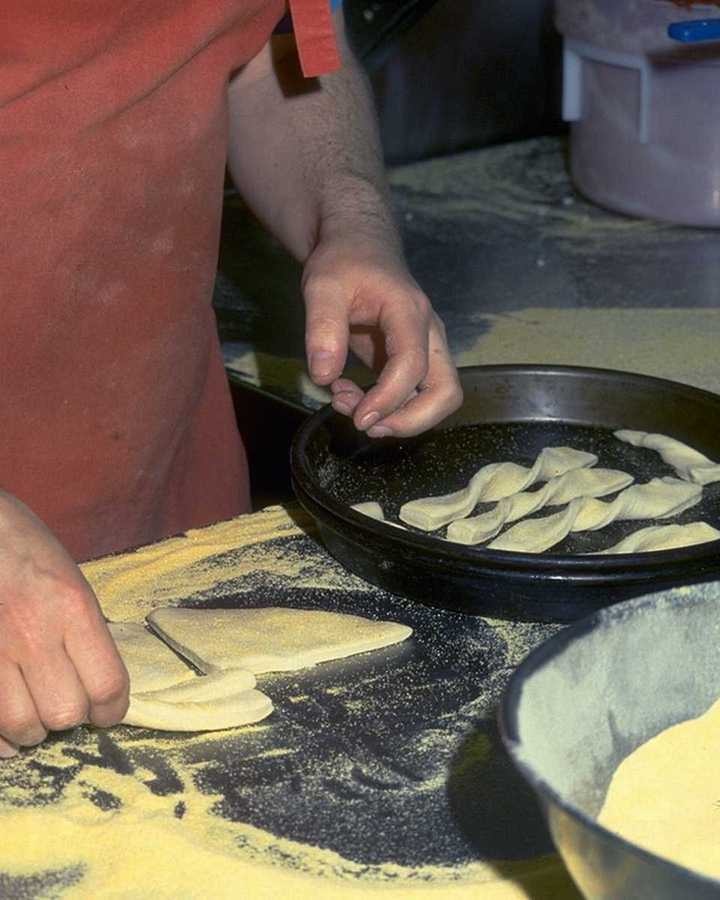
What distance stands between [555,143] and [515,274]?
2.71 ft

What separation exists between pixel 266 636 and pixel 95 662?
0.68 ft

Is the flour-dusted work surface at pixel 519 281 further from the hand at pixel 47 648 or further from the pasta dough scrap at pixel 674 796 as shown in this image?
the pasta dough scrap at pixel 674 796

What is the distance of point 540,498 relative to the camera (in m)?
1.45

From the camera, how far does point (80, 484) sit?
5.47ft

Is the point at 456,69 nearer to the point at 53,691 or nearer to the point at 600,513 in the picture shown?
the point at 600,513

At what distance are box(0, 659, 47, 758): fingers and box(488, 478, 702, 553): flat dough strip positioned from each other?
51 centimetres

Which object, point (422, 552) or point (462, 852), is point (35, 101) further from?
point (462, 852)

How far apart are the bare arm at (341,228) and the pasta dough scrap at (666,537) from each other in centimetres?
24

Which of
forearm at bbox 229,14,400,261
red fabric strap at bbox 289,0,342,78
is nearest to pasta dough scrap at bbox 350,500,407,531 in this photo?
forearm at bbox 229,14,400,261

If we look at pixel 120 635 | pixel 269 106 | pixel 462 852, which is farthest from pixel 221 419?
pixel 462 852

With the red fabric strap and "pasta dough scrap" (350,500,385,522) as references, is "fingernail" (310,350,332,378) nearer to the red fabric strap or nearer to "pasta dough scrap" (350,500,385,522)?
"pasta dough scrap" (350,500,385,522)

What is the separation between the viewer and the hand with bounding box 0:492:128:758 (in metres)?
1.02

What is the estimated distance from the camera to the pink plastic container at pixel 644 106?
2.42 meters

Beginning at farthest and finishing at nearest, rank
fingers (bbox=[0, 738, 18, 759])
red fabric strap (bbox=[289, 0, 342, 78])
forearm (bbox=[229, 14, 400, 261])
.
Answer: forearm (bbox=[229, 14, 400, 261]), red fabric strap (bbox=[289, 0, 342, 78]), fingers (bbox=[0, 738, 18, 759])
